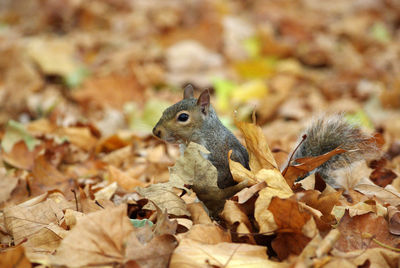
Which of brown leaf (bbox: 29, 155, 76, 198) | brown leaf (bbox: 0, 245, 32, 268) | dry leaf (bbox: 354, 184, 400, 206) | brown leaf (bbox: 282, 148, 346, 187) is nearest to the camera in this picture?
brown leaf (bbox: 0, 245, 32, 268)

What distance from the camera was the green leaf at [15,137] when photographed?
289 cm

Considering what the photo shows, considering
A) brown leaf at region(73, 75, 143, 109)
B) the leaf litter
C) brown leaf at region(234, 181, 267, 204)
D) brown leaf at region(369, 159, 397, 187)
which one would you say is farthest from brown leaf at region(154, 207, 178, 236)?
brown leaf at region(73, 75, 143, 109)

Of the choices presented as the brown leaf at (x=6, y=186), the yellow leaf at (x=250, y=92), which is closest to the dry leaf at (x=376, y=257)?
the brown leaf at (x=6, y=186)

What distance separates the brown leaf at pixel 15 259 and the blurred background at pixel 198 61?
2.01 meters

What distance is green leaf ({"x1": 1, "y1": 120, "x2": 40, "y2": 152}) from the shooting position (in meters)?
2.89

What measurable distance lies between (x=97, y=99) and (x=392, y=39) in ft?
14.7

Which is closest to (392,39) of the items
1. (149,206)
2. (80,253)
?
(149,206)

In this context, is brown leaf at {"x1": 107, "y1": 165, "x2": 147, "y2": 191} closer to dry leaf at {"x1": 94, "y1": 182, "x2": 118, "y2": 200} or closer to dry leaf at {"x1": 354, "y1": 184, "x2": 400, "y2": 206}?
dry leaf at {"x1": 94, "y1": 182, "x2": 118, "y2": 200}

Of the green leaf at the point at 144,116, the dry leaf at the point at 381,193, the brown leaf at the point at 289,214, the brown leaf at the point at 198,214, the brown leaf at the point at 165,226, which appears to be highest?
the brown leaf at the point at 289,214

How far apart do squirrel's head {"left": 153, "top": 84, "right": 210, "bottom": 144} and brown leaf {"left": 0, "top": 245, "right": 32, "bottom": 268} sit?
1069mm

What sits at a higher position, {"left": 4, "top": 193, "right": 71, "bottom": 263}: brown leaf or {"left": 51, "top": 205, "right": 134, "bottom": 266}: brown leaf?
{"left": 51, "top": 205, "right": 134, "bottom": 266}: brown leaf

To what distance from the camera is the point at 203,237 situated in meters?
1.53

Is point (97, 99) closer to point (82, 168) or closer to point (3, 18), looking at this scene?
point (82, 168)

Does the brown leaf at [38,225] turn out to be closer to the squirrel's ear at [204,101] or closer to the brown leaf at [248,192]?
the brown leaf at [248,192]
